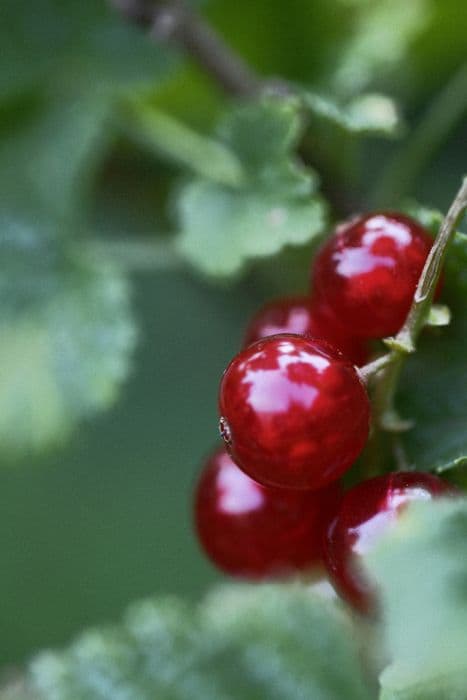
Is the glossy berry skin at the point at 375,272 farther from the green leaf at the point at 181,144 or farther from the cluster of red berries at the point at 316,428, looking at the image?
the green leaf at the point at 181,144

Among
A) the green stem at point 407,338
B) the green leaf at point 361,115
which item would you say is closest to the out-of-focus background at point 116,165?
the green leaf at point 361,115

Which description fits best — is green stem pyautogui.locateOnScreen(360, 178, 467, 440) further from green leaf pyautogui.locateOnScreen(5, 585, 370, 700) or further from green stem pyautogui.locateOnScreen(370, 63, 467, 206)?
green stem pyautogui.locateOnScreen(370, 63, 467, 206)

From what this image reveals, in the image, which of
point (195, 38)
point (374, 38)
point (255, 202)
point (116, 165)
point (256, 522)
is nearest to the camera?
point (256, 522)

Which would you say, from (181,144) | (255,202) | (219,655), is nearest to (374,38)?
(181,144)

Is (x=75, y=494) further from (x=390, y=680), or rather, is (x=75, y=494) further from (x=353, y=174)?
(x=390, y=680)

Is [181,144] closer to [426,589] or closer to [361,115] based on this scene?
[361,115]

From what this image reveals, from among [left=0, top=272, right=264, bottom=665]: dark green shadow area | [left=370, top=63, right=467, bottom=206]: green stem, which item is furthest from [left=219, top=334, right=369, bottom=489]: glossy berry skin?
[left=0, top=272, right=264, bottom=665]: dark green shadow area
